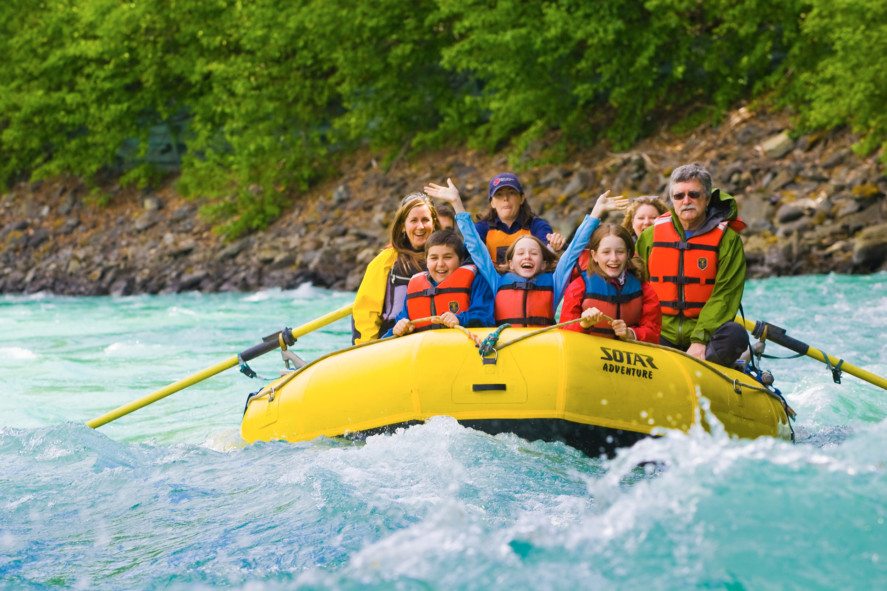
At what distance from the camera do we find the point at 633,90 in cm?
1683

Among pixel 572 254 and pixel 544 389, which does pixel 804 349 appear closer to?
pixel 572 254

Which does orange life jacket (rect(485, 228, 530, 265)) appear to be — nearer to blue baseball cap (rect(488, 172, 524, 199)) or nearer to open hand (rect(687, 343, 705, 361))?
blue baseball cap (rect(488, 172, 524, 199))

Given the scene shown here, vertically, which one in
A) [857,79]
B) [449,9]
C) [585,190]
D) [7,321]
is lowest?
[7,321]

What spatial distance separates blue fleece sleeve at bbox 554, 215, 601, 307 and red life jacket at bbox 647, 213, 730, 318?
1.41ft

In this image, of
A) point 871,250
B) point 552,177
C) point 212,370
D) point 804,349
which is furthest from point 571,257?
point 552,177

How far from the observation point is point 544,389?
14.0 ft

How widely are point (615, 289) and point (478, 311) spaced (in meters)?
0.63

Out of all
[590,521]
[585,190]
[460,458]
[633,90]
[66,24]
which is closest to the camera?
[590,521]

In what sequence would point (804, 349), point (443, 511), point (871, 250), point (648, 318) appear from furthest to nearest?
point (871, 250) < point (804, 349) < point (648, 318) < point (443, 511)

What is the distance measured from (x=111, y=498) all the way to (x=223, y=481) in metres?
0.44

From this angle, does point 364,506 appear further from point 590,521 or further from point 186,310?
point 186,310

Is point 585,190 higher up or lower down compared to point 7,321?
higher up

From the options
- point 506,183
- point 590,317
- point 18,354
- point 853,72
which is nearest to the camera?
point 590,317

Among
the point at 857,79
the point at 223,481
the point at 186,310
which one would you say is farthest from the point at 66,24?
the point at 223,481
